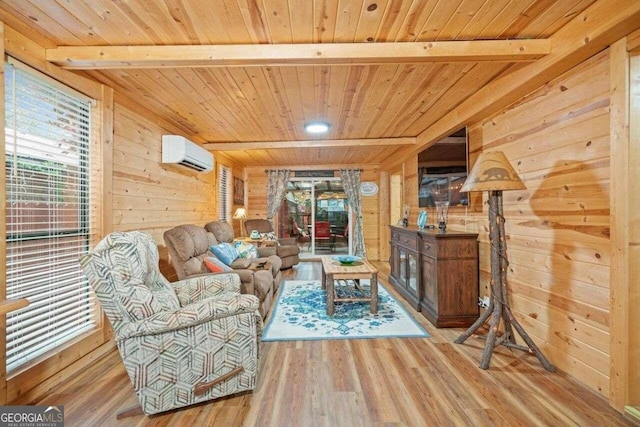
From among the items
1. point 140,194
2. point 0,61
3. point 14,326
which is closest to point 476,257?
point 140,194

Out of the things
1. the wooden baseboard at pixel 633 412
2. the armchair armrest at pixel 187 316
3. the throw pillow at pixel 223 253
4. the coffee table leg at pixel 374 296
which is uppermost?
the throw pillow at pixel 223 253

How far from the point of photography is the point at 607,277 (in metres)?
1.65

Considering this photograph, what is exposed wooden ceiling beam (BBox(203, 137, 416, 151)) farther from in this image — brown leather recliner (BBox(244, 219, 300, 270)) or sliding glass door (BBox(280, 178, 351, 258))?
sliding glass door (BBox(280, 178, 351, 258))

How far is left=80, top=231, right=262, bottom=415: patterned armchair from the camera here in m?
1.51

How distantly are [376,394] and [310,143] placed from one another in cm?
339

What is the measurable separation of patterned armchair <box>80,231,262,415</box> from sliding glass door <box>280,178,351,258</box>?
5034 millimetres

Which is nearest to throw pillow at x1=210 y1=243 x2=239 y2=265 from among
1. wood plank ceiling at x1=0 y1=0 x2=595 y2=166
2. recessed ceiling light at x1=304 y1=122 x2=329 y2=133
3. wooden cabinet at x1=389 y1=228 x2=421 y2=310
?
wood plank ceiling at x1=0 y1=0 x2=595 y2=166

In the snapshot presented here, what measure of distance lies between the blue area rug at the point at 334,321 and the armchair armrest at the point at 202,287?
2.16 ft

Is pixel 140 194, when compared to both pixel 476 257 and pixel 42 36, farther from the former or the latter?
pixel 476 257

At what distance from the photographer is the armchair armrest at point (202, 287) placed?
2.11 metres

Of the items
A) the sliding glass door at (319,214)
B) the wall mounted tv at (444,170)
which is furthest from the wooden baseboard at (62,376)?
the sliding glass door at (319,214)

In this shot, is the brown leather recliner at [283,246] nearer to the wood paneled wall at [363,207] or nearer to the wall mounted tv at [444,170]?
the wood paneled wall at [363,207]

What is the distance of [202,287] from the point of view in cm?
219

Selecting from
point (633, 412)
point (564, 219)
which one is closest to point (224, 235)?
point (564, 219)
